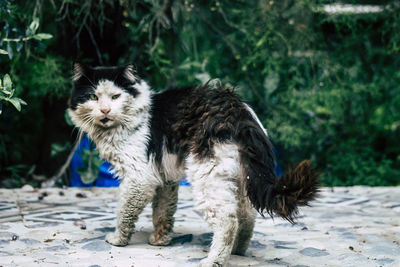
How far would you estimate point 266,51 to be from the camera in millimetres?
5656

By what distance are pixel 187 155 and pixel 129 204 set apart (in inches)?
21.6

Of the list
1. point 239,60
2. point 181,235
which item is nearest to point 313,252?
point 181,235

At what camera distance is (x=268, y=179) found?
2650 mm

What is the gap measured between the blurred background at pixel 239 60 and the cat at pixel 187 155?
2001mm

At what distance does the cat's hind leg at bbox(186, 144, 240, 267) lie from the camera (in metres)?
2.66

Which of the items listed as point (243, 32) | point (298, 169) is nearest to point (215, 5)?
point (243, 32)

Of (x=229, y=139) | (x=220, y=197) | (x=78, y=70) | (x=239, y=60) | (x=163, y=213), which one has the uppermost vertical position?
(x=239, y=60)

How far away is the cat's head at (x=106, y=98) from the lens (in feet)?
10.2

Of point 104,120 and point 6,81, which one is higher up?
point 6,81

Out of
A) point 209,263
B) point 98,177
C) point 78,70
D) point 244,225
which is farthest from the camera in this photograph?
point 98,177

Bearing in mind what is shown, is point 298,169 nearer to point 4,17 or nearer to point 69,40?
point 4,17

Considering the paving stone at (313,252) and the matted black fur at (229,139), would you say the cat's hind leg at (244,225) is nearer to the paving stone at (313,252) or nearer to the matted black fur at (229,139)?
the matted black fur at (229,139)

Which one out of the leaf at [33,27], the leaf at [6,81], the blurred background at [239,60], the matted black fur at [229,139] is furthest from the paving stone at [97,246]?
the blurred background at [239,60]

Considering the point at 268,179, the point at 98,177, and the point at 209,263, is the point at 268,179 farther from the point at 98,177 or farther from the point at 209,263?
the point at 98,177
